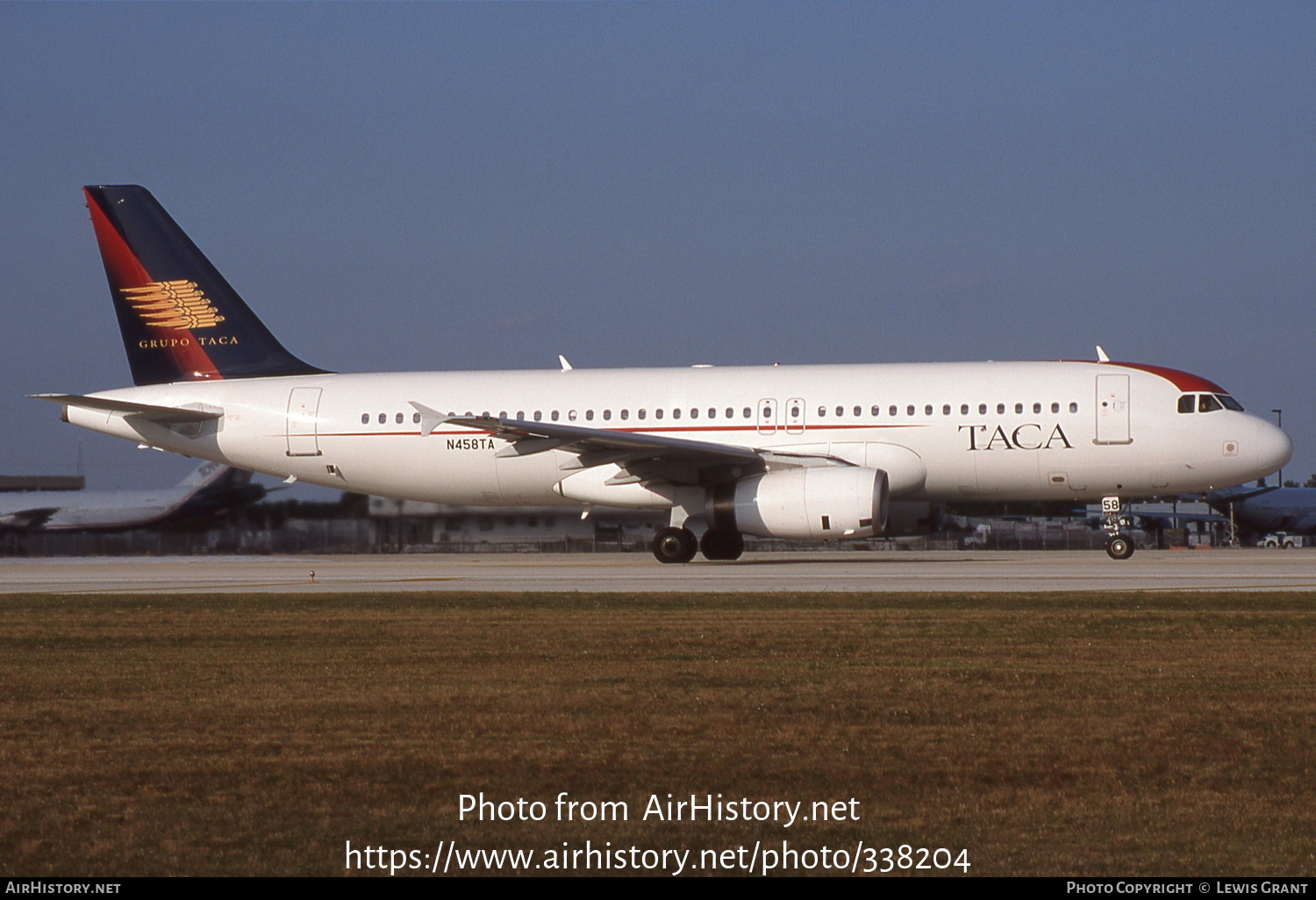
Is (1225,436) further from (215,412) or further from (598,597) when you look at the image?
(215,412)

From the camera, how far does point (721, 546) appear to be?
2642cm

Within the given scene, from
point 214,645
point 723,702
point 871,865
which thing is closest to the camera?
point 871,865

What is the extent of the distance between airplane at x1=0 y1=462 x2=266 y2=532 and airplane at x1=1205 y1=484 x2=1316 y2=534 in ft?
133

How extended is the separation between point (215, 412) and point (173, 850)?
77.7ft

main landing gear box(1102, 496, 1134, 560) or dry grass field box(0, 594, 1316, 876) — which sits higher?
main landing gear box(1102, 496, 1134, 560)

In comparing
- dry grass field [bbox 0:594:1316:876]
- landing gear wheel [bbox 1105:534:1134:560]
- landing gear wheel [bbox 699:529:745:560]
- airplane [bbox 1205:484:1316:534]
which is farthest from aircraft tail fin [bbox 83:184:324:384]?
airplane [bbox 1205:484:1316:534]

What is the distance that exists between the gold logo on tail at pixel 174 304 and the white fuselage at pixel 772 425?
132cm

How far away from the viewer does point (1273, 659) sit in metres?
10.6

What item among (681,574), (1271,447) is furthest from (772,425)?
(1271,447)

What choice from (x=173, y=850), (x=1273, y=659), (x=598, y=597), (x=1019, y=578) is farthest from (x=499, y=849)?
(x=1019, y=578)

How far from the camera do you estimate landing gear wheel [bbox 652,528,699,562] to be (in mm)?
25422

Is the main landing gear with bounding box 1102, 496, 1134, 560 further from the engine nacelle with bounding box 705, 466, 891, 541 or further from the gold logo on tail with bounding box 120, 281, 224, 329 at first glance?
the gold logo on tail with bounding box 120, 281, 224, 329

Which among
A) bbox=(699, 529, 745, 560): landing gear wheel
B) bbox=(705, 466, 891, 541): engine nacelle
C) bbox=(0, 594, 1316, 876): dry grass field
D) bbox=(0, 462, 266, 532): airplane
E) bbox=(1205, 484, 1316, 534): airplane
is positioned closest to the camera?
bbox=(0, 594, 1316, 876): dry grass field

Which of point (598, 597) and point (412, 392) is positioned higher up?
point (412, 392)
